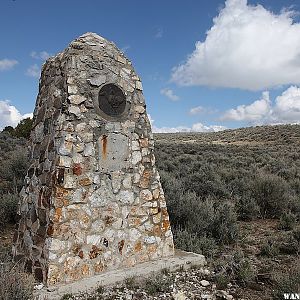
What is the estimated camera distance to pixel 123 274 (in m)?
4.52

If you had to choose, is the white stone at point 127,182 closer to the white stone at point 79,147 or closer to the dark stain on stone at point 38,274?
the white stone at point 79,147

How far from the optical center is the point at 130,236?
4836 mm

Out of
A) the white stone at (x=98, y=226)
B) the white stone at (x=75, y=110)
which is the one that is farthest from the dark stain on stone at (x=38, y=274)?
the white stone at (x=75, y=110)

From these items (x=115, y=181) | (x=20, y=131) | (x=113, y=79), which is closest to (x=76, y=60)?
(x=113, y=79)

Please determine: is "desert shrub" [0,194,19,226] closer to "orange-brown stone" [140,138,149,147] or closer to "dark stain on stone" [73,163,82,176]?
"dark stain on stone" [73,163,82,176]

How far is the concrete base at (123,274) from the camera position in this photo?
13.0 feet

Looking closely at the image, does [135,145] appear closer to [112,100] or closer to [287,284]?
[112,100]

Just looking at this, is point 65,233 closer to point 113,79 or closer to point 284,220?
point 113,79

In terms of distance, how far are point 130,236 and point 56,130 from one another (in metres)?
1.76

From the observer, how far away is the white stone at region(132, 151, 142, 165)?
4980 millimetres

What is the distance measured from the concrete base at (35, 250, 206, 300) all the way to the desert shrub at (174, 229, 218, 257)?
0.54 m

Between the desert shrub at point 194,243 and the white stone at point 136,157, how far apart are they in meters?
1.99

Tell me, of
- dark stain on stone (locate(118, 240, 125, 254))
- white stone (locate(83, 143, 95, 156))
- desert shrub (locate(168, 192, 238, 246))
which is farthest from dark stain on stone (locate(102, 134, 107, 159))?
desert shrub (locate(168, 192, 238, 246))

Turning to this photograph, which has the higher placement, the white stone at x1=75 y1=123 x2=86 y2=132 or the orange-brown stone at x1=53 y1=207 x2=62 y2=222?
the white stone at x1=75 y1=123 x2=86 y2=132
